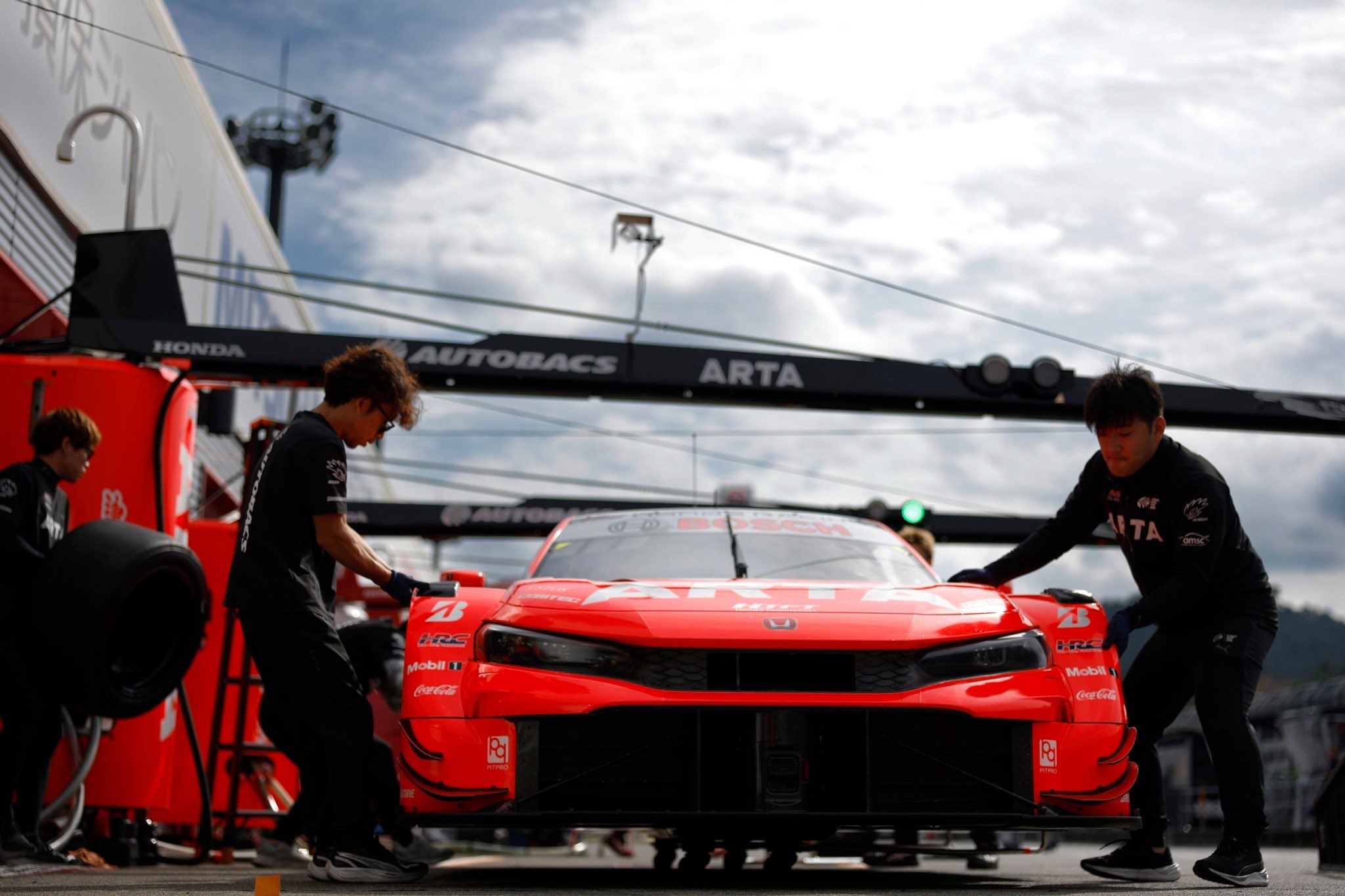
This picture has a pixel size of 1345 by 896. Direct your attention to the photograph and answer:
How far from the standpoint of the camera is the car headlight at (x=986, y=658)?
395cm

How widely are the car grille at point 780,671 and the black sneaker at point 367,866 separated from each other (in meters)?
1.08

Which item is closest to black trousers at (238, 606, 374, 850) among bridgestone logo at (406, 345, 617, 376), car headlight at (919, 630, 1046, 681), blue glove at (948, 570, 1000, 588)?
car headlight at (919, 630, 1046, 681)

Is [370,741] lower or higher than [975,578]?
lower

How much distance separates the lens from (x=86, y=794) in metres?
6.91

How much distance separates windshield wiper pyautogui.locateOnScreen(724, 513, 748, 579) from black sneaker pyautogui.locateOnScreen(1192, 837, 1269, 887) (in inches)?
68.7

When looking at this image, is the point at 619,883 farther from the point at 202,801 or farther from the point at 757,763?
the point at 202,801

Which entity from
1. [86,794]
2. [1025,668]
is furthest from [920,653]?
[86,794]

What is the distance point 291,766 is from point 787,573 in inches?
193

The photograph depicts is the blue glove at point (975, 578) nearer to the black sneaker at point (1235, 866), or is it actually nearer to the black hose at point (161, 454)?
the black sneaker at point (1235, 866)

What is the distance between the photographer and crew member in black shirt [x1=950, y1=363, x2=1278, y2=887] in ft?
14.9

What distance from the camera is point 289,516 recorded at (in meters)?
4.52

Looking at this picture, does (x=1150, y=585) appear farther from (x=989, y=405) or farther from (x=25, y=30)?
(x=25, y=30)

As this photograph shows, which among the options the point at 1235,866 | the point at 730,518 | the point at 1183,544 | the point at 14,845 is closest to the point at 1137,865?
the point at 1235,866

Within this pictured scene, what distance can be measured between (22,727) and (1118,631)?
3992 mm
